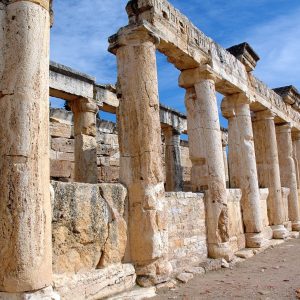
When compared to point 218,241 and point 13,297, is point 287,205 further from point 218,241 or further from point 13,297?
point 13,297

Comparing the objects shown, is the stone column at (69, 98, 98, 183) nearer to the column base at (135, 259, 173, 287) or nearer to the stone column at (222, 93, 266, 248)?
the stone column at (222, 93, 266, 248)

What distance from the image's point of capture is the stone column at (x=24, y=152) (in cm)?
394

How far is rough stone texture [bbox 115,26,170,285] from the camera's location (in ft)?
19.6

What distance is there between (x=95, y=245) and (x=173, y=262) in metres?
2.02

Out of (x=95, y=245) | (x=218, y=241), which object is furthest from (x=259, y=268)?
(x=95, y=245)

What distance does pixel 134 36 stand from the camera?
21.7 feet

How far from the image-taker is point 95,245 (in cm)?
532

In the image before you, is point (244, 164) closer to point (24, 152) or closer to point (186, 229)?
point (186, 229)

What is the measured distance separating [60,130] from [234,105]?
594cm

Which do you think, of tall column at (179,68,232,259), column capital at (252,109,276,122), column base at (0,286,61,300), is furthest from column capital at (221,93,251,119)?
column base at (0,286,61,300)

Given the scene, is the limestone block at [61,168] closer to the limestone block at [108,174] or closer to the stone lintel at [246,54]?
the limestone block at [108,174]

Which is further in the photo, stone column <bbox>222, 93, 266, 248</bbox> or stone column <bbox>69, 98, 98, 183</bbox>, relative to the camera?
stone column <bbox>69, 98, 98, 183</bbox>

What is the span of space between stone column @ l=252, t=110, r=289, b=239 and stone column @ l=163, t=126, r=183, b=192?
12.1 ft

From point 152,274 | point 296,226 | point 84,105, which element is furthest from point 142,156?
point 296,226
